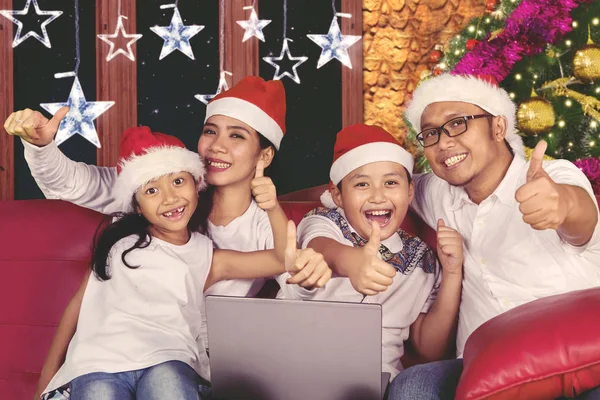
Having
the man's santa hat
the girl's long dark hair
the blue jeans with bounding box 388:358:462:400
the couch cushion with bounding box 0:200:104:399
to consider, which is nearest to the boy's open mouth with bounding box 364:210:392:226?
the man's santa hat

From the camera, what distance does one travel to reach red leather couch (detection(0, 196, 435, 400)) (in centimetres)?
171

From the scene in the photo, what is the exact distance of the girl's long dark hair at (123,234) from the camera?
1.54 meters

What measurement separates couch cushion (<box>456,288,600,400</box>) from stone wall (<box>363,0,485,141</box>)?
3.24m

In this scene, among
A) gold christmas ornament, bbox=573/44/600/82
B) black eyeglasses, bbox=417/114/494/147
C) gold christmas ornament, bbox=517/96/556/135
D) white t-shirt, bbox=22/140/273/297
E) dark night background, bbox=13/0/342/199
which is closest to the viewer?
black eyeglasses, bbox=417/114/494/147

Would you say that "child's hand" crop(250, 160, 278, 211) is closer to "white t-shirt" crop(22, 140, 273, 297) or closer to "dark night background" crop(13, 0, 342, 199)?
"white t-shirt" crop(22, 140, 273, 297)

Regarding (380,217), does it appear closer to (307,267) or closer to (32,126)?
(307,267)

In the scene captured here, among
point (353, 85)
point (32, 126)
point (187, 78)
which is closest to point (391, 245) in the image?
point (32, 126)

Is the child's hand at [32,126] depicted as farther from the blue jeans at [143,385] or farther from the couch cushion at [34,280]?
the blue jeans at [143,385]

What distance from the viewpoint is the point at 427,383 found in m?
1.25

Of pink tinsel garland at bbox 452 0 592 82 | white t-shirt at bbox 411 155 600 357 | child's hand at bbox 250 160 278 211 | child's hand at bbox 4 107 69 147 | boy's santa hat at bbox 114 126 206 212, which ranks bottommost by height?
white t-shirt at bbox 411 155 600 357

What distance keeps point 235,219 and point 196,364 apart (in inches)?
18.8

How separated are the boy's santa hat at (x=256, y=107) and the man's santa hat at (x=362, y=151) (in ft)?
0.79

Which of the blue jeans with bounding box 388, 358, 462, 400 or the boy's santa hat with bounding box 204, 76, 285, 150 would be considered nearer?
the blue jeans with bounding box 388, 358, 462, 400

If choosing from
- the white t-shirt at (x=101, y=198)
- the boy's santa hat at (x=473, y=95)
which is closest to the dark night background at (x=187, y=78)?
the white t-shirt at (x=101, y=198)
